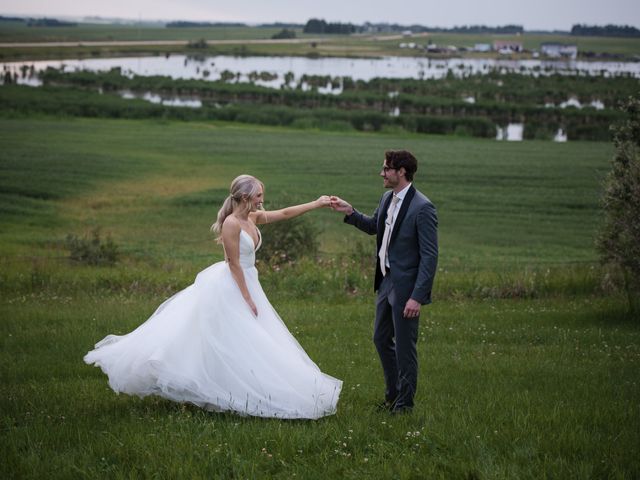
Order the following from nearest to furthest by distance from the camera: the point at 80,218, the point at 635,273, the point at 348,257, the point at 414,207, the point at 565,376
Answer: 1. the point at 414,207
2. the point at 565,376
3. the point at 635,273
4. the point at 348,257
5. the point at 80,218

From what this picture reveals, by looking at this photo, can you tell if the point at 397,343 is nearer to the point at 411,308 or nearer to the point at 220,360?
the point at 411,308

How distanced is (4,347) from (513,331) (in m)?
7.69

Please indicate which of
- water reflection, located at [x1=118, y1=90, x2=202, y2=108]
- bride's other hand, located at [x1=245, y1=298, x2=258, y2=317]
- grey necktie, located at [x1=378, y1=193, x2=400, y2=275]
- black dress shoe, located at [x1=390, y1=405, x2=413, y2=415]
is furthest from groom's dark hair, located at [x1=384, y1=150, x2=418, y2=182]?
water reflection, located at [x1=118, y1=90, x2=202, y2=108]

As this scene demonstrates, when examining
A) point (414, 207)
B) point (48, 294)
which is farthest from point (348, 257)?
point (414, 207)

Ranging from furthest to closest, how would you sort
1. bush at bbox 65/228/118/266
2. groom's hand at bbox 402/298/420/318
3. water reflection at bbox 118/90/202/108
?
water reflection at bbox 118/90/202/108, bush at bbox 65/228/118/266, groom's hand at bbox 402/298/420/318

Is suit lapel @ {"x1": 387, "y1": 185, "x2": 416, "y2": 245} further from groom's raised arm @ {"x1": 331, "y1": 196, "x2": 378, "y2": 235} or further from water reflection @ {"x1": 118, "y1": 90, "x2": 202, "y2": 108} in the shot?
water reflection @ {"x1": 118, "y1": 90, "x2": 202, "y2": 108}

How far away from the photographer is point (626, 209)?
45.6ft

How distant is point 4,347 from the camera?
10859mm

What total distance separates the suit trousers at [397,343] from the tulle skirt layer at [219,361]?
632 millimetres

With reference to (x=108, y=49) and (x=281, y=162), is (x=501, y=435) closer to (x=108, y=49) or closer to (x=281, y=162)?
(x=281, y=162)

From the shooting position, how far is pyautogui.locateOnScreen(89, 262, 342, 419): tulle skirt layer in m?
7.65

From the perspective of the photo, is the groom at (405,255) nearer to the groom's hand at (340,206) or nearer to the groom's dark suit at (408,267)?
the groom's dark suit at (408,267)

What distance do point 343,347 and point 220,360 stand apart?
3.88 metres

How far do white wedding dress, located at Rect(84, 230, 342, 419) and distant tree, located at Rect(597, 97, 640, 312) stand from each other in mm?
7906
